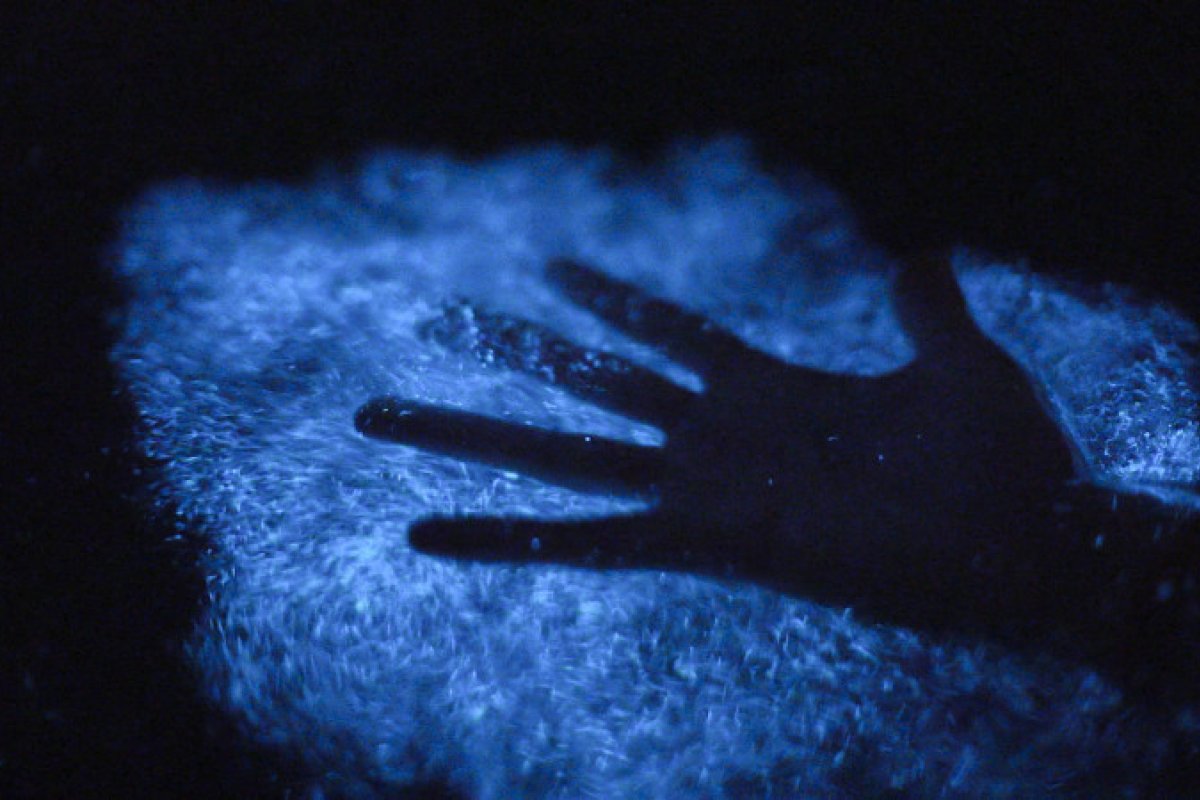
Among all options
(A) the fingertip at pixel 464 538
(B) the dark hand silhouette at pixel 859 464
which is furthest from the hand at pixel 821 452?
(A) the fingertip at pixel 464 538

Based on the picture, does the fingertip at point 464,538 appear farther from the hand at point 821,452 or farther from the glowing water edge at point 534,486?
the hand at point 821,452

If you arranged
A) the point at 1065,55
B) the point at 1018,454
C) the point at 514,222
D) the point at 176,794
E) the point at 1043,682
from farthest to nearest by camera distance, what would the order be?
the point at 176,794 → the point at 1043,682 → the point at 1018,454 → the point at 514,222 → the point at 1065,55

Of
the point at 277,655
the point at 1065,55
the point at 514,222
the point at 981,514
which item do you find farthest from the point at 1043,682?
the point at 277,655

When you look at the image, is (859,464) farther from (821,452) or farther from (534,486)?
(534,486)

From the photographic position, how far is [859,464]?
1.21m

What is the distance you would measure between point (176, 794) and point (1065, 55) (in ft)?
5.13

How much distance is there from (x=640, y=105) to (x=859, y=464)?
1.88 feet

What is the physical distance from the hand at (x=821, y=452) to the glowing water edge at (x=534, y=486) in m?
0.03

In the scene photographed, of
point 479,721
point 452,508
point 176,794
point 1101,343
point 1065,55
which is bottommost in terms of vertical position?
point 176,794

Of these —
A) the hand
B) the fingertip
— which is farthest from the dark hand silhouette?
the fingertip

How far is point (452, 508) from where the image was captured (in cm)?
133

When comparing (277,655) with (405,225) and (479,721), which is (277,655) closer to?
(479,721)

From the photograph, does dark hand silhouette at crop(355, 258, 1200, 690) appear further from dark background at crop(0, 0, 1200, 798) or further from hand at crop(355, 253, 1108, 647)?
dark background at crop(0, 0, 1200, 798)

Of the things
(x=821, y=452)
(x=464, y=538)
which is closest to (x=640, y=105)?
(x=821, y=452)
